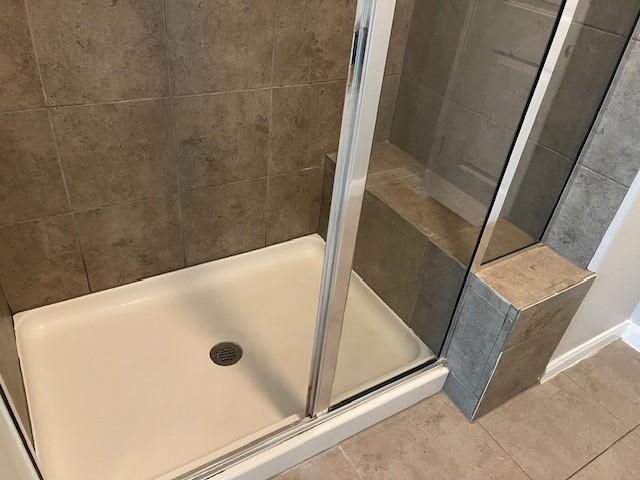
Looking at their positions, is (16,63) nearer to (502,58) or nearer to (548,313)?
(502,58)

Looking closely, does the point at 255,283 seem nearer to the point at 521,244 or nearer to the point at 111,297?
the point at 111,297

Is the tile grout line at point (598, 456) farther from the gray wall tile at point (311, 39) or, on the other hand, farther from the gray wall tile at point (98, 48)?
the gray wall tile at point (98, 48)

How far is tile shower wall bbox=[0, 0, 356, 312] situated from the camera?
130cm

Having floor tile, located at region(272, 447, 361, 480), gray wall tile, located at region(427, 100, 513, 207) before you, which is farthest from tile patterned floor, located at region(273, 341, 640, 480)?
gray wall tile, located at region(427, 100, 513, 207)

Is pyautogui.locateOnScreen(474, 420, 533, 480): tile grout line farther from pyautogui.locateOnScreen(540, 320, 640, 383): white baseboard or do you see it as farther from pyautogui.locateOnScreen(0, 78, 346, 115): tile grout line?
pyautogui.locateOnScreen(0, 78, 346, 115): tile grout line

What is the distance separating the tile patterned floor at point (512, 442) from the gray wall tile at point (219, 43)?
1.08 m

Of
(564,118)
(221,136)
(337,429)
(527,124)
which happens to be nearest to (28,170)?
(221,136)

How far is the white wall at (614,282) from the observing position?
4.50ft

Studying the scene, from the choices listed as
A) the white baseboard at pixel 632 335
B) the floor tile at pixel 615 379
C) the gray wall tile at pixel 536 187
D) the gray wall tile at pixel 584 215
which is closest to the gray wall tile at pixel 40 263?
the gray wall tile at pixel 536 187

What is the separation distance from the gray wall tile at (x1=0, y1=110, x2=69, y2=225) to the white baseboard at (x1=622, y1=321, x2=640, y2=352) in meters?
1.87

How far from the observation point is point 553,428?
152 centimetres

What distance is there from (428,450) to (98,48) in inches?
53.6

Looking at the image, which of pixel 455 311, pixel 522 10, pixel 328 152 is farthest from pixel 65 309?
pixel 522 10

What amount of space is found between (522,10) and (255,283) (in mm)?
1171
